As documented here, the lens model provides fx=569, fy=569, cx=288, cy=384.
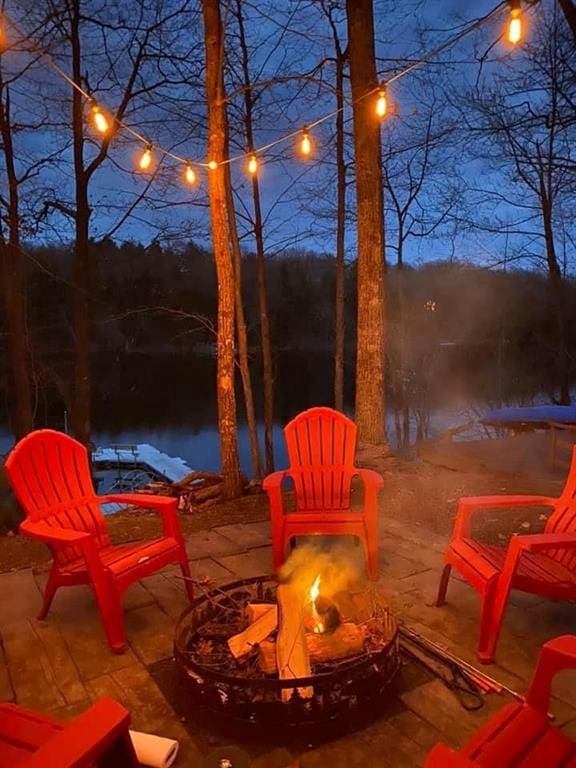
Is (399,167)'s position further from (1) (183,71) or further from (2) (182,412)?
(2) (182,412)

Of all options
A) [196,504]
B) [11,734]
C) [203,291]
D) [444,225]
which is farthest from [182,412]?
[11,734]

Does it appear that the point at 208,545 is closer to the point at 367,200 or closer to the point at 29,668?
the point at 29,668

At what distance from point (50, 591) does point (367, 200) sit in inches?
187

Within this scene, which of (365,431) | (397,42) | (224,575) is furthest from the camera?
(397,42)

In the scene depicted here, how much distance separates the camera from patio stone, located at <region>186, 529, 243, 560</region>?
3.68 metres

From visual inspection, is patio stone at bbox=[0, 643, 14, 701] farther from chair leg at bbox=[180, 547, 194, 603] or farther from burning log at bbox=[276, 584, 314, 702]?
burning log at bbox=[276, 584, 314, 702]

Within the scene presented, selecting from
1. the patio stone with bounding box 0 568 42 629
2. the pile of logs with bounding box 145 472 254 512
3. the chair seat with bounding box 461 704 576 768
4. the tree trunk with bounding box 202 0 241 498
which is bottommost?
the pile of logs with bounding box 145 472 254 512

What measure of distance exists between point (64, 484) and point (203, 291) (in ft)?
74.0

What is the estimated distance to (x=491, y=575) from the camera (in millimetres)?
2385

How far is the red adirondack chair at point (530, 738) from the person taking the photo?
52.3 inches

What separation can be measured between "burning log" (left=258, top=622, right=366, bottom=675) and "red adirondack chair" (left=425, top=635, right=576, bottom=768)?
28.4 inches

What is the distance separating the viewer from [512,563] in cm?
232

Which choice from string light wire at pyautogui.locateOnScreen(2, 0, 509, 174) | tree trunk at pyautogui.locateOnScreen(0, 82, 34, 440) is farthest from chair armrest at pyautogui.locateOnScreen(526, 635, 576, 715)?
tree trunk at pyautogui.locateOnScreen(0, 82, 34, 440)

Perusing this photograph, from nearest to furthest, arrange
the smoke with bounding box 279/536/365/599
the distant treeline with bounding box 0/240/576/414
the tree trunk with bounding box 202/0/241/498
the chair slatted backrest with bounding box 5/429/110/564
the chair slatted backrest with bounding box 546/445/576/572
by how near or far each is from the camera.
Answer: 1. the smoke with bounding box 279/536/365/599
2. the chair slatted backrest with bounding box 546/445/576/572
3. the chair slatted backrest with bounding box 5/429/110/564
4. the tree trunk with bounding box 202/0/241/498
5. the distant treeline with bounding box 0/240/576/414
